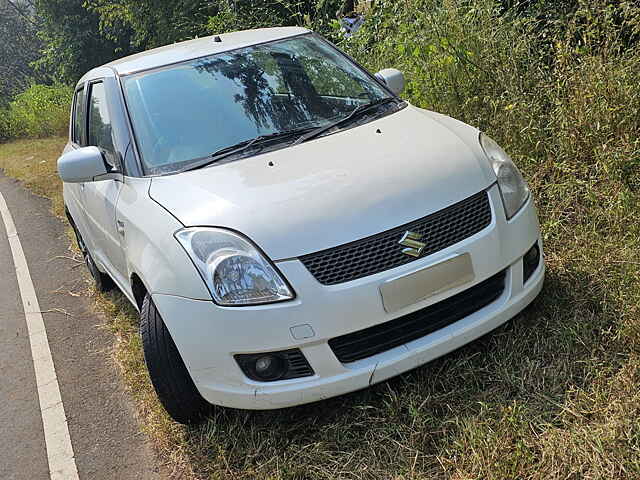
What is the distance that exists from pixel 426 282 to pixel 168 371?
1.23m

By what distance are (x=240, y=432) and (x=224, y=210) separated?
1.03m

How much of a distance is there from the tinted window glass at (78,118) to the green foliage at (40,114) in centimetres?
1344

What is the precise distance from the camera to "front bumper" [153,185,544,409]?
2.60m

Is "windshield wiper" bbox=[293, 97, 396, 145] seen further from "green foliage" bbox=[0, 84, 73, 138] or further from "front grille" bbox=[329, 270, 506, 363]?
"green foliage" bbox=[0, 84, 73, 138]

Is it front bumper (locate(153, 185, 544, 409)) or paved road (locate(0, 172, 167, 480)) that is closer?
front bumper (locate(153, 185, 544, 409))

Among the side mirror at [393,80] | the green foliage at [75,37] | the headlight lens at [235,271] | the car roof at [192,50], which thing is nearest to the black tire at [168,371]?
the headlight lens at [235,271]

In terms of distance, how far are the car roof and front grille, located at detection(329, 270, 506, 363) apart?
7.09 feet

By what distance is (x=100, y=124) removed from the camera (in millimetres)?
4121

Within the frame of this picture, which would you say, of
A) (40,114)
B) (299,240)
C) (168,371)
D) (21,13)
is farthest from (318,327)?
(21,13)

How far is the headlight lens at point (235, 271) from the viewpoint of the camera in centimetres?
263

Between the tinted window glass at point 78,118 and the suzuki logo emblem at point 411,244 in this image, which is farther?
the tinted window glass at point 78,118

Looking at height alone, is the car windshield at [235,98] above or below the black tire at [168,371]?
above

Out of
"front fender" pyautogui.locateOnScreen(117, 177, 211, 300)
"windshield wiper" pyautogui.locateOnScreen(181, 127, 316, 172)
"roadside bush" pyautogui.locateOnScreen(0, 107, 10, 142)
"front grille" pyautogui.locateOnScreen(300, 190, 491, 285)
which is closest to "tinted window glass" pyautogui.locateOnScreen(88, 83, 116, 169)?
"front fender" pyautogui.locateOnScreen(117, 177, 211, 300)

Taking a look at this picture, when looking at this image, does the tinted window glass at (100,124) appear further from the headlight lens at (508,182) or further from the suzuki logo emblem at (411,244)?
the headlight lens at (508,182)
